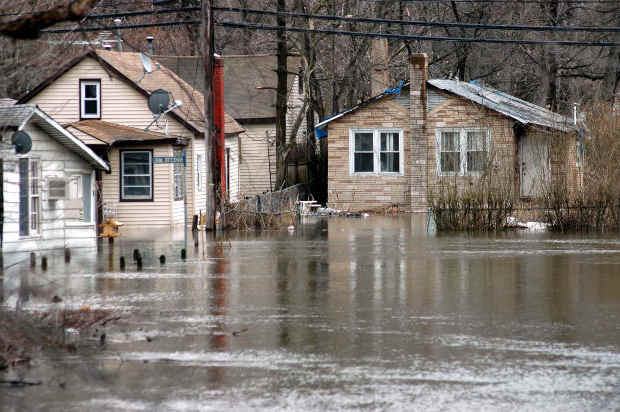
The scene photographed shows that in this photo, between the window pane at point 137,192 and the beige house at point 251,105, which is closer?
the window pane at point 137,192

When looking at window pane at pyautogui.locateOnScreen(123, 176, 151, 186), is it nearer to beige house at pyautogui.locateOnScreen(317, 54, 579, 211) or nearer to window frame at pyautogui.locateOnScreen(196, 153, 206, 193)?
window frame at pyautogui.locateOnScreen(196, 153, 206, 193)

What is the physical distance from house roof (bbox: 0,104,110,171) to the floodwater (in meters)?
3.44

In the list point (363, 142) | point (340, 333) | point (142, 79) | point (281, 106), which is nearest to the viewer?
point (340, 333)

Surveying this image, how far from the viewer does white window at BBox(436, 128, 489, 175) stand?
26109 millimetres

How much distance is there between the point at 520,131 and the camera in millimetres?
35656

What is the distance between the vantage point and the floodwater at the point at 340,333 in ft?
26.9

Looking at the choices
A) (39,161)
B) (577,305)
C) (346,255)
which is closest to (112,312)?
(577,305)

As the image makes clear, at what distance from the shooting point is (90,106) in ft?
110

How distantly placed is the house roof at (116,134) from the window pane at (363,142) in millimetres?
8354

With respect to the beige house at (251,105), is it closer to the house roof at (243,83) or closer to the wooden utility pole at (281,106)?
the house roof at (243,83)

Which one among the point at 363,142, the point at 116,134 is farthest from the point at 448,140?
the point at 116,134

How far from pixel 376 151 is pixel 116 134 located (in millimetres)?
10261

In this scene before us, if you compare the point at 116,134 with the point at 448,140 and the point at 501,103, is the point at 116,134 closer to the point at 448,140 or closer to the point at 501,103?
the point at 448,140

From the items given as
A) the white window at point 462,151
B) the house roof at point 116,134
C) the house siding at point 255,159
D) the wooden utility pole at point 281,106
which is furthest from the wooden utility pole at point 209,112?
the house siding at point 255,159
